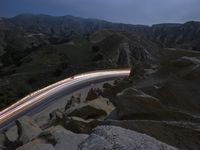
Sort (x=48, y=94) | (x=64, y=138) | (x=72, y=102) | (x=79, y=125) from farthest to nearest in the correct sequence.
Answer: (x=48, y=94), (x=72, y=102), (x=79, y=125), (x=64, y=138)

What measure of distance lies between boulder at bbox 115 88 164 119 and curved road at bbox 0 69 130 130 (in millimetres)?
20212

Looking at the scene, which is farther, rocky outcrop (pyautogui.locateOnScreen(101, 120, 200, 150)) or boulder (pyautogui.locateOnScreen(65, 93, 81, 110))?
boulder (pyautogui.locateOnScreen(65, 93, 81, 110))

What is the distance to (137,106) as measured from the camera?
1470 centimetres

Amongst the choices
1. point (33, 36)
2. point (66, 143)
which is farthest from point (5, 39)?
point (66, 143)

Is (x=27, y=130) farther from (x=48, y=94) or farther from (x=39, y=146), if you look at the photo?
(x=48, y=94)

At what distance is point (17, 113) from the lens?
3753 cm

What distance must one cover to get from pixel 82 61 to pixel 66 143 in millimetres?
68472

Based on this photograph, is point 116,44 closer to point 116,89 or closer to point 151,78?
point 116,89

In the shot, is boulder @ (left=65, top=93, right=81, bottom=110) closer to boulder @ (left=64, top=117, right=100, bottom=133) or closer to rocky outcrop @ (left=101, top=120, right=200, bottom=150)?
boulder @ (left=64, top=117, right=100, bottom=133)

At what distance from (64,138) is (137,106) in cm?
304

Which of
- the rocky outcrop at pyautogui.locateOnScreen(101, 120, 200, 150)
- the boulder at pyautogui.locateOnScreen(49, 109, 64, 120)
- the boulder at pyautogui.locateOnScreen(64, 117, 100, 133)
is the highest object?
the rocky outcrop at pyautogui.locateOnScreen(101, 120, 200, 150)

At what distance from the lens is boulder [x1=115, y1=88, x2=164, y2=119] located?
14.3 metres

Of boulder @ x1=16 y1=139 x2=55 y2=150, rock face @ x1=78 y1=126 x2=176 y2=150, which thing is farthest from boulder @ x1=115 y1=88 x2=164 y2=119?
rock face @ x1=78 y1=126 x2=176 y2=150

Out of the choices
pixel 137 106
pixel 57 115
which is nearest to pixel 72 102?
pixel 57 115
